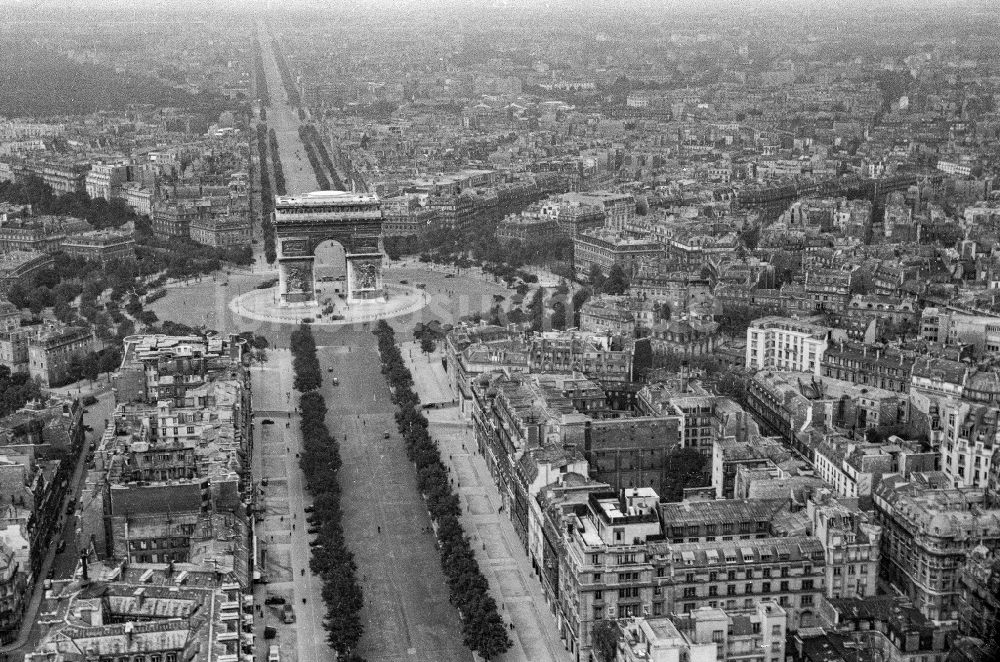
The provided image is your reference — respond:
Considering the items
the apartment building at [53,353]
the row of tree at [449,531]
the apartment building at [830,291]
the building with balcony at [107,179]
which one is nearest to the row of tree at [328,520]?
the row of tree at [449,531]

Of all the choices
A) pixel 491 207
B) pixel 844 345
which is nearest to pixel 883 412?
pixel 844 345

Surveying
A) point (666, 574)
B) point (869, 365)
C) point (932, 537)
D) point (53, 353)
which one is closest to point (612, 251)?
point (869, 365)

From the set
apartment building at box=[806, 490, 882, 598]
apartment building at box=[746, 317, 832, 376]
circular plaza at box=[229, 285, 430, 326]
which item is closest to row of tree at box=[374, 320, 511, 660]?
apartment building at box=[806, 490, 882, 598]

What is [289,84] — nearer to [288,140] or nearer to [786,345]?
[288,140]

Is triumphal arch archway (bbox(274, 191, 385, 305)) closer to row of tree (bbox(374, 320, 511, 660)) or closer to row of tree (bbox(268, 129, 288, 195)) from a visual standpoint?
row of tree (bbox(374, 320, 511, 660))

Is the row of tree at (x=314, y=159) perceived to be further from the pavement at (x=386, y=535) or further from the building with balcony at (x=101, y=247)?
the pavement at (x=386, y=535)
